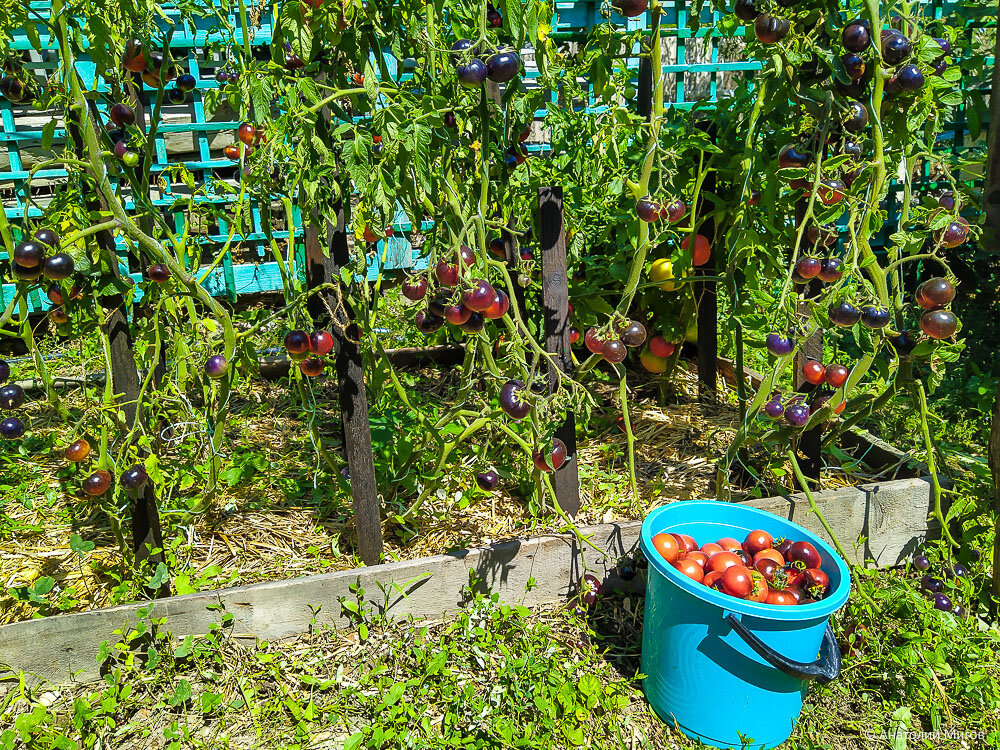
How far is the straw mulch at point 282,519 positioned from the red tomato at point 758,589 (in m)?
0.59

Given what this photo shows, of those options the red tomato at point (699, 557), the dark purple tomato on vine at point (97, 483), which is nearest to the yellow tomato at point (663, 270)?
the red tomato at point (699, 557)

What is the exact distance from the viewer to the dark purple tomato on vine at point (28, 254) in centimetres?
184

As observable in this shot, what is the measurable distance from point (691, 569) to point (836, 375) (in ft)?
2.73

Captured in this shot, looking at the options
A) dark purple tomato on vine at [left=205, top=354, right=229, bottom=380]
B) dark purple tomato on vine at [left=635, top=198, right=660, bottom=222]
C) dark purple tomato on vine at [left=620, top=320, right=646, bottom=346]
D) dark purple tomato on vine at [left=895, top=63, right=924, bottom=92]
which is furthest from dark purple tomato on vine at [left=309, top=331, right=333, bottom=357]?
dark purple tomato on vine at [left=895, top=63, right=924, bottom=92]

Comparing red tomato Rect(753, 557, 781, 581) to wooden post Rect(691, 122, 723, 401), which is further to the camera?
wooden post Rect(691, 122, 723, 401)

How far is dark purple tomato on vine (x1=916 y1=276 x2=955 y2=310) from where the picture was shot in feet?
7.23

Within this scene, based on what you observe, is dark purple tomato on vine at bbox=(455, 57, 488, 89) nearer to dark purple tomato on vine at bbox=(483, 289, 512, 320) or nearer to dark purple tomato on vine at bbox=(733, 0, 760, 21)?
dark purple tomato on vine at bbox=(483, 289, 512, 320)

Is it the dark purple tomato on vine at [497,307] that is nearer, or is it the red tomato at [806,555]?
the dark purple tomato on vine at [497,307]

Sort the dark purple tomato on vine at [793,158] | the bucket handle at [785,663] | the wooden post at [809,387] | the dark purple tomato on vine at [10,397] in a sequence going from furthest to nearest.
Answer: the wooden post at [809,387]
the dark purple tomato on vine at [793,158]
the dark purple tomato on vine at [10,397]
the bucket handle at [785,663]

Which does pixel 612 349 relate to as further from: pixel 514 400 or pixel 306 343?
pixel 306 343

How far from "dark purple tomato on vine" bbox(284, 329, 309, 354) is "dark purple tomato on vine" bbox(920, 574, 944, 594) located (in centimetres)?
212

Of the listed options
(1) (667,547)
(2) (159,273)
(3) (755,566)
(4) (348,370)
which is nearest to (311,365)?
(4) (348,370)

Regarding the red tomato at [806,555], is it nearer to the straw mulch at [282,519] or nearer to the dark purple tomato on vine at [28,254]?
the straw mulch at [282,519]

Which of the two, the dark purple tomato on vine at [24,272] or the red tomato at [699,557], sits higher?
the dark purple tomato on vine at [24,272]
